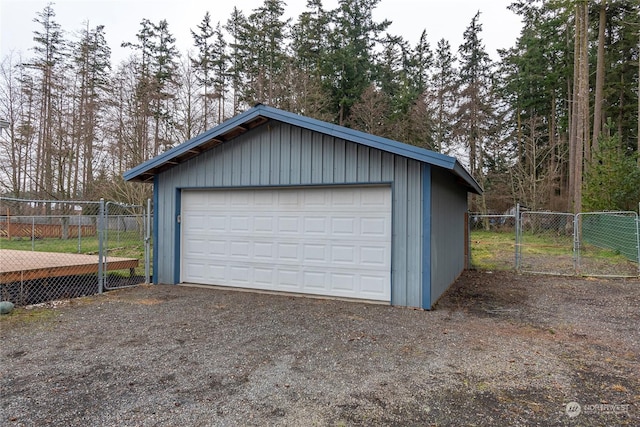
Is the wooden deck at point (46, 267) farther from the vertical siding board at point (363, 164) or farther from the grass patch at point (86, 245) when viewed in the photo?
→ the vertical siding board at point (363, 164)

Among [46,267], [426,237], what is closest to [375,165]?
[426,237]

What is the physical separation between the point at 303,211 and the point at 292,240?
531 mm

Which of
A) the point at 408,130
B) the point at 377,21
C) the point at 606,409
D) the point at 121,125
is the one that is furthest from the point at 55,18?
the point at 606,409

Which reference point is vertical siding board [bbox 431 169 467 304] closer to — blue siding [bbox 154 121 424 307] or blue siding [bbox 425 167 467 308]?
blue siding [bbox 425 167 467 308]

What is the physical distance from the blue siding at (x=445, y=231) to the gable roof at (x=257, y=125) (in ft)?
1.20

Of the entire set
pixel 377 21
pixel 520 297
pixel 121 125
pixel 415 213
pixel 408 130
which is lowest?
pixel 520 297

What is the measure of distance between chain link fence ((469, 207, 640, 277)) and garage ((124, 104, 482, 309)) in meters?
3.42

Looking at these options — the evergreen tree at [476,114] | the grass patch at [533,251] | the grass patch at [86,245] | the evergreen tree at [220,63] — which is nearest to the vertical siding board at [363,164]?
the grass patch at [533,251]

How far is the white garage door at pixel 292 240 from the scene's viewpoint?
5.54m

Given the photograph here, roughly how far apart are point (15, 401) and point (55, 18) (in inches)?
783

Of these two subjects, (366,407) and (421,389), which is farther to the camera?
(421,389)

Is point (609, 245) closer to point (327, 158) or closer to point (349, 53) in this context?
point (327, 158)

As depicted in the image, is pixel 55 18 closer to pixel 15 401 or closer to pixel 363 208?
pixel 363 208

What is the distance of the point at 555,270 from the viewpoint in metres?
8.86
